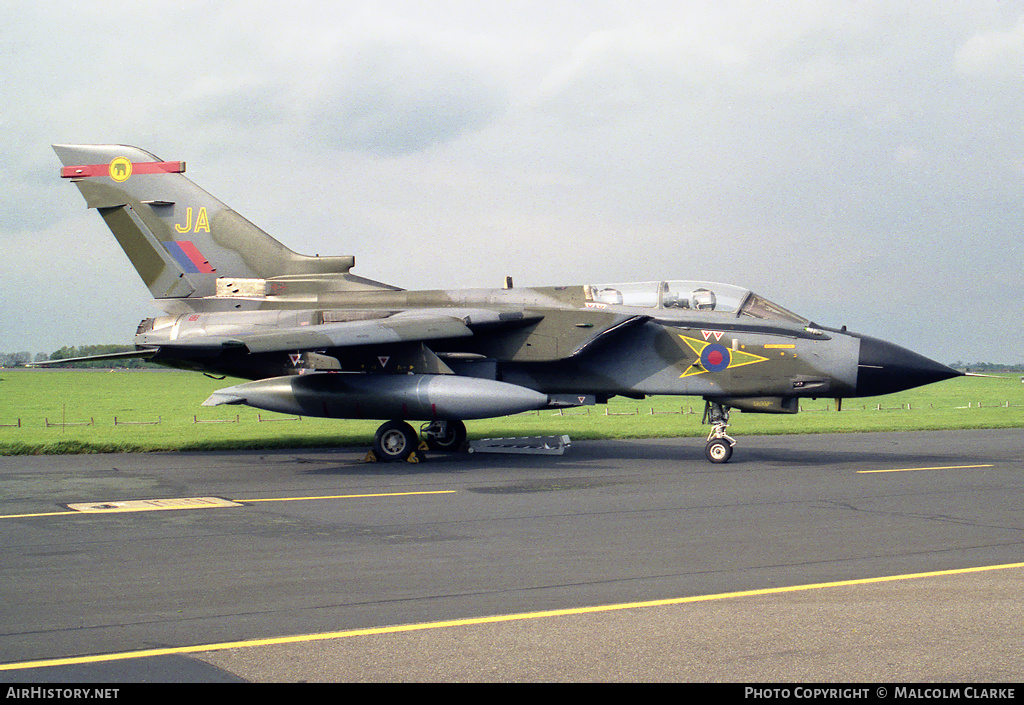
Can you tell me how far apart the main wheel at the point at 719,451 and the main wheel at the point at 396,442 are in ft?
17.3

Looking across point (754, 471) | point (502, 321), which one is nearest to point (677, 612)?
point (754, 471)

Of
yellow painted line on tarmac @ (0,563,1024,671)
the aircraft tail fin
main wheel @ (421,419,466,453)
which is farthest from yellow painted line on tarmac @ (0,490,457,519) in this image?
the aircraft tail fin

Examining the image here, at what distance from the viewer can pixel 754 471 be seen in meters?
13.8

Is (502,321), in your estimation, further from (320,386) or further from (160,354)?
(160,354)

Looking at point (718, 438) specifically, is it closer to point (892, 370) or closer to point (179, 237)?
point (892, 370)

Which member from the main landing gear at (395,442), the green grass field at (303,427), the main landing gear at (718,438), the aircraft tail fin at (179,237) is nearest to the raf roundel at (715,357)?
the main landing gear at (718,438)

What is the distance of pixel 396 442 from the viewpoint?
1572 centimetres

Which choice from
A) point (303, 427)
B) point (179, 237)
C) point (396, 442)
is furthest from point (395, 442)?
point (303, 427)

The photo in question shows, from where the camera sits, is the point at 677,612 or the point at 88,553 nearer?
the point at 677,612

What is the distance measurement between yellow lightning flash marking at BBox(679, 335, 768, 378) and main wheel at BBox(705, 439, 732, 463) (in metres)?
Result: 1.28

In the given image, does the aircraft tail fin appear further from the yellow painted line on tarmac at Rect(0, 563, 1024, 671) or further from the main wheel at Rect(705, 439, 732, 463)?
the yellow painted line on tarmac at Rect(0, 563, 1024, 671)

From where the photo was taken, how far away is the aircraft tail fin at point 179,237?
690 inches

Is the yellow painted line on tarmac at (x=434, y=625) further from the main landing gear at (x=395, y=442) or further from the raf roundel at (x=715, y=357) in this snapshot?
the main landing gear at (x=395, y=442)
